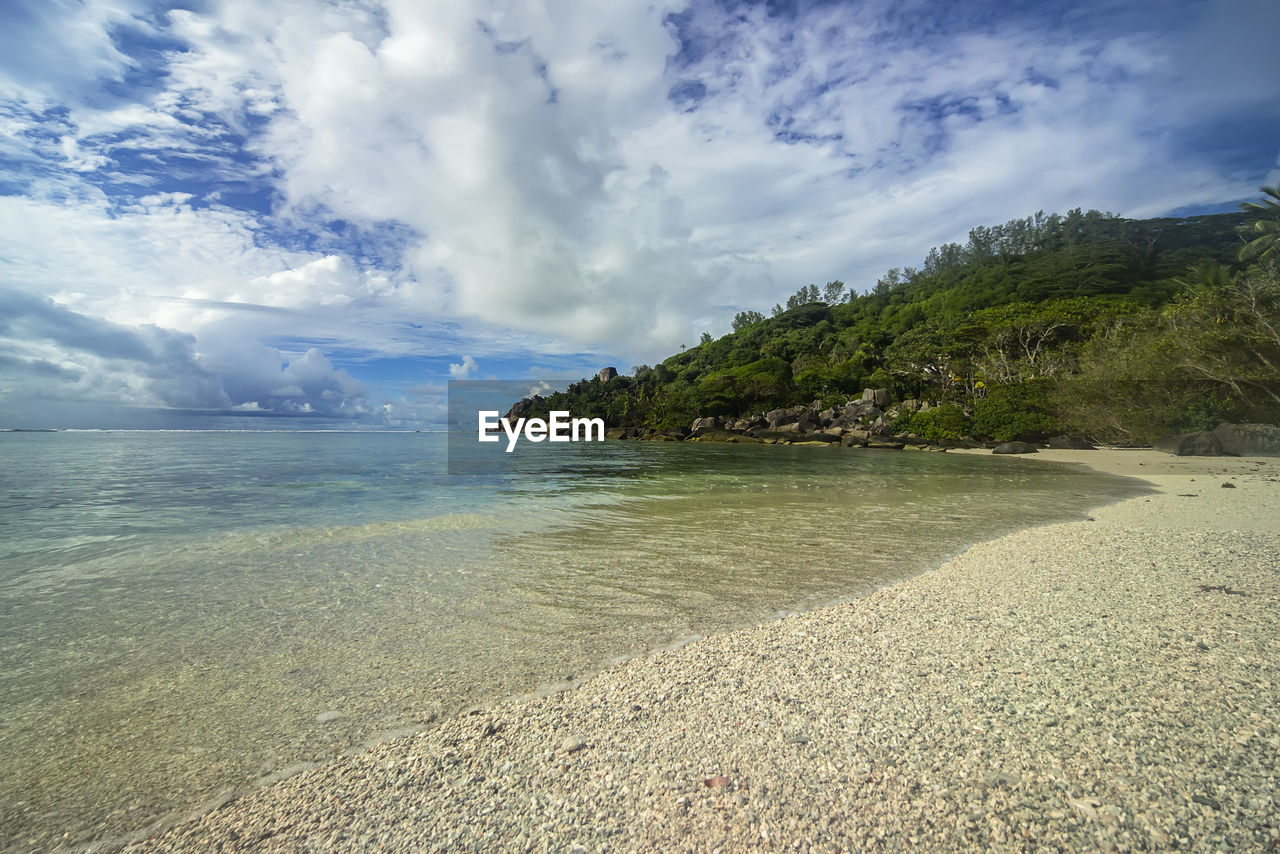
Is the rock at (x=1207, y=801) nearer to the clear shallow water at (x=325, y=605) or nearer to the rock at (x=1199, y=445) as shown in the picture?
the clear shallow water at (x=325, y=605)

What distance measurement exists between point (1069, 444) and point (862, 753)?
5304cm

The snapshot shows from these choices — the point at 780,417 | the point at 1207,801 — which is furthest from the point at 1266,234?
the point at 1207,801

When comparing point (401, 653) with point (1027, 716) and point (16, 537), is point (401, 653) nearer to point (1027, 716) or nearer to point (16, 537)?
point (1027, 716)

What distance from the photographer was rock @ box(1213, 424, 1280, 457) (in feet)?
95.0

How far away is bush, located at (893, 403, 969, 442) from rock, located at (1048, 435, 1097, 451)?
8109mm

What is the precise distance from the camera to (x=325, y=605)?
6637 millimetres

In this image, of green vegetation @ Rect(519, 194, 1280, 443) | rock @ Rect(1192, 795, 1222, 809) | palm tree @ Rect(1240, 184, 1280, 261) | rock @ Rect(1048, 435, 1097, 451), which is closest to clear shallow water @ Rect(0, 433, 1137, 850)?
rock @ Rect(1192, 795, 1222, 809)

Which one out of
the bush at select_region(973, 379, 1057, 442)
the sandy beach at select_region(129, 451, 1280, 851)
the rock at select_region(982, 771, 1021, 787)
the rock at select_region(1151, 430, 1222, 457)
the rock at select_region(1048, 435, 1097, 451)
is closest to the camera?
the sandy beach at select_region(129, 451, 1280, 851)

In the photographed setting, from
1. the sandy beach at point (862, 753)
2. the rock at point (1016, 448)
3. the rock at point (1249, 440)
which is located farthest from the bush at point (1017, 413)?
the sandy beach at point (862, 753)

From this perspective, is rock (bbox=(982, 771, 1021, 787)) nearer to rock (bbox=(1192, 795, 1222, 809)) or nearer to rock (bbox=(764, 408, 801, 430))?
rock (bbox=(1192, 795, 1222, 809))

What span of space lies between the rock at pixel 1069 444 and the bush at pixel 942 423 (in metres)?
8.11

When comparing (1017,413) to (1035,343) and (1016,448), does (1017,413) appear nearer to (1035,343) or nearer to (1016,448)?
(1016,448)

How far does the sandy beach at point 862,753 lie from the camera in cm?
252

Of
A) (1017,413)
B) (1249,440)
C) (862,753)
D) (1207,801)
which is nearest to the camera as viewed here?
(1207,801)
